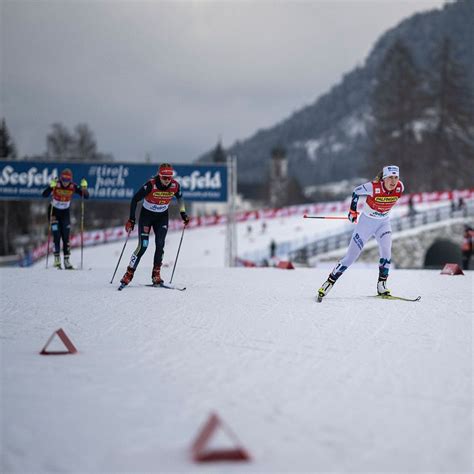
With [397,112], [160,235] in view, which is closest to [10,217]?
[397,112]

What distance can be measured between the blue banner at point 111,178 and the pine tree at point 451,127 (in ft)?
125

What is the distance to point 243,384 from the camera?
4.46 metres

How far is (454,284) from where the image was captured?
35.8 ft

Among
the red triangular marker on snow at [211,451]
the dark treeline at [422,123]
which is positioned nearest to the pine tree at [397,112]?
the dark treeline at [422,123]

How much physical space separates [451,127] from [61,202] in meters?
49.1

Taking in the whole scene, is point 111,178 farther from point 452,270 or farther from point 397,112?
point 397,112

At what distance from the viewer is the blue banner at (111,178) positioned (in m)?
21.3

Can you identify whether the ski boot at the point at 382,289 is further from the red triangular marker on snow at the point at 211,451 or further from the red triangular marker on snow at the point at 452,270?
the red triangular marker on snow at the point at 211,451

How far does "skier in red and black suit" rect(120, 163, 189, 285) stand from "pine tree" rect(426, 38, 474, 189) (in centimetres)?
4856

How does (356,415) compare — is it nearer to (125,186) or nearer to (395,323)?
(395,323)

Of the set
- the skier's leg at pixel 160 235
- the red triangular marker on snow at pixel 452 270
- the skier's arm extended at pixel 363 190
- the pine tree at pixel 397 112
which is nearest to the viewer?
the skier's arm extended at pixel 363 190

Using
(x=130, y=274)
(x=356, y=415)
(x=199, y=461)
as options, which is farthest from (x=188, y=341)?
(x=130, y=274)

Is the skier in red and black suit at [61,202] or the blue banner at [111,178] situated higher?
the blue banner at [111,178]

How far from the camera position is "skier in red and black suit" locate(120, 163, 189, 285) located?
32.1 ft
